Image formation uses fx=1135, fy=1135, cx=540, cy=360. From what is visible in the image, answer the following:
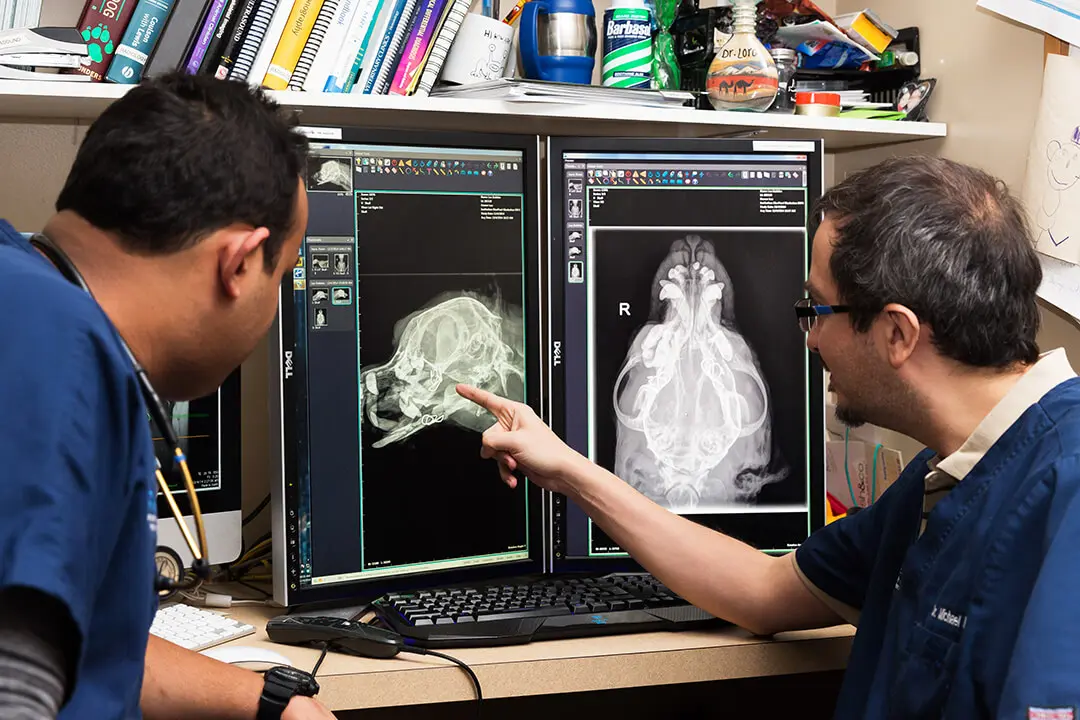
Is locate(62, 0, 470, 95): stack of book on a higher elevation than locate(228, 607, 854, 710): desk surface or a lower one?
higher

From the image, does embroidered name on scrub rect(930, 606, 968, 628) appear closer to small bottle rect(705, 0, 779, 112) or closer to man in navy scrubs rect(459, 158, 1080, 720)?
man in navy scrubs rect(459, 158, 1080, 720)

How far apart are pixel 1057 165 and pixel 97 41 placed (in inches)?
56.7

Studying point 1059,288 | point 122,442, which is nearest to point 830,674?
point 1059,288

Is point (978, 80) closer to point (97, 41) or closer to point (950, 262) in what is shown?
point (950, 262)

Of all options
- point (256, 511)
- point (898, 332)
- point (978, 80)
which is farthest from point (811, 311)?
point (256, 511)

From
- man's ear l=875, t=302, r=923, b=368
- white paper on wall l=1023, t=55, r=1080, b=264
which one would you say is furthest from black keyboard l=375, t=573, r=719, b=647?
white paper on wall l=1023, t=55, r=1080, b=264

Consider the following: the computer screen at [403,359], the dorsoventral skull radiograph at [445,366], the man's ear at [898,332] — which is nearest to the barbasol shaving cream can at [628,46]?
the computer screen at [403,359]

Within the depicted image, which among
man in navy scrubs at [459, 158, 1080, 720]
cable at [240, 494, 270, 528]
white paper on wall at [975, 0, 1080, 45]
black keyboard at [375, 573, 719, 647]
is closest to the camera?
man in navy scrubs at [459, 158, 1080, 720]

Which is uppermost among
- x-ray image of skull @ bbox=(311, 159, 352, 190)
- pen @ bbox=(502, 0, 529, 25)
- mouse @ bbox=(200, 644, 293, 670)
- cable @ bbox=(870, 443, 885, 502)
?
pen @ bbox=(502, 0, 529, 25)

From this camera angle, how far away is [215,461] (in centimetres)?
171

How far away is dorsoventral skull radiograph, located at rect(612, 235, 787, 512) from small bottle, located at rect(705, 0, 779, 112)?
0.28 metres

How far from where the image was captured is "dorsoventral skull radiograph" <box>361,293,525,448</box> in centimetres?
167

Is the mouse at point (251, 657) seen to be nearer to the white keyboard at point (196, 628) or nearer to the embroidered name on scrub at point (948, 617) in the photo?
the white keyboard at point (196, 628)

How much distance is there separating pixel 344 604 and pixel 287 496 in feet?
0.64
